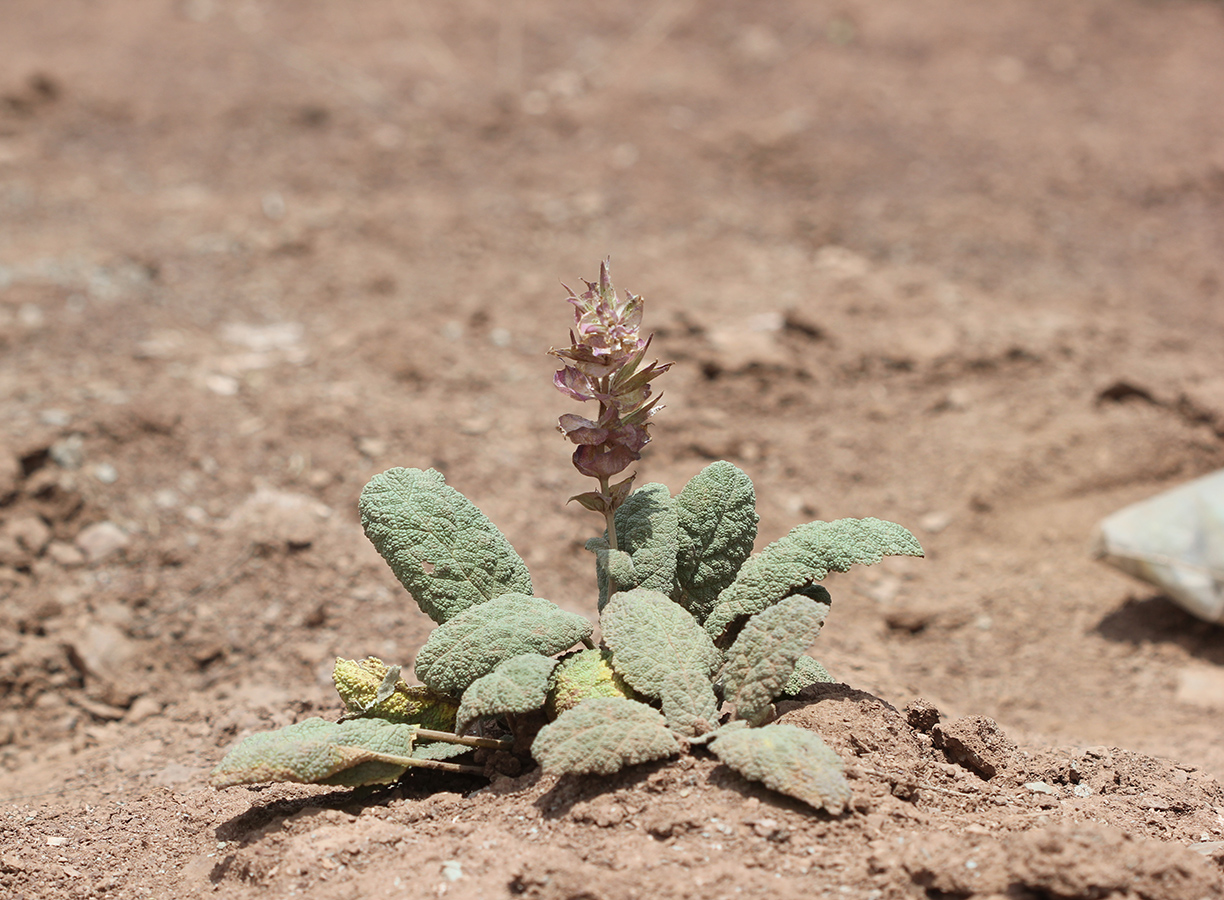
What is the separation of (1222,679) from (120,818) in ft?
11.3

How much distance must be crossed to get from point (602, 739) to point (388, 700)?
1.89 feet

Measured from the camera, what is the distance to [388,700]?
92.0 inches

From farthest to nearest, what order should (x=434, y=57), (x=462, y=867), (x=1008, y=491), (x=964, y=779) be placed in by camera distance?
(x=434, y=57) → (x=1008, y=491) → (x=964, y=779) → (x=462, y=867)

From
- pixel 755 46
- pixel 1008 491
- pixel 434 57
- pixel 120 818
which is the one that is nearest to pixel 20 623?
pixel 120 818

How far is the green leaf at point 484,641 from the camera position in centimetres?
217

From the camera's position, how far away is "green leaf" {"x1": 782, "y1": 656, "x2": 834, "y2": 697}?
2328 millimetres

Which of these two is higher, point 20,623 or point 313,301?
point 313,301

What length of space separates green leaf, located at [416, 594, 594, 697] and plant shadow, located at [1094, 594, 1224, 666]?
8.40 ft

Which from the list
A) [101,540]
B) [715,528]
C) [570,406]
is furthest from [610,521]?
[570,406]

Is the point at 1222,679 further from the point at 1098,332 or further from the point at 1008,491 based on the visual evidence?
the point at 1098,332

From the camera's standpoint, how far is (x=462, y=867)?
1961 mm

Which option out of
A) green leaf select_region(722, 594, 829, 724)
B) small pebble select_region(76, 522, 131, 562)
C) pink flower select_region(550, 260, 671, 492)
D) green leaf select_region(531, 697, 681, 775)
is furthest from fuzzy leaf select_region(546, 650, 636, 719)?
small pebble select_region(76, 522, 131, 562)

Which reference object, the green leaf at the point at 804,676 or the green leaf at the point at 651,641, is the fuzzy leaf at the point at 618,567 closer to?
the green leaf at the point at 651,641

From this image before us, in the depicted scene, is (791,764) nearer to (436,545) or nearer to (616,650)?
(616,650)
